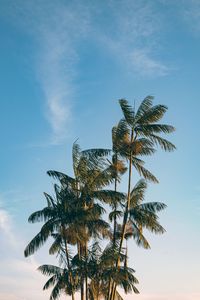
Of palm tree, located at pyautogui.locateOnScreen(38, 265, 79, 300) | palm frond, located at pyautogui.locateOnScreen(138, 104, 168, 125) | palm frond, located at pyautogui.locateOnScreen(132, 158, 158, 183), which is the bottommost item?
palm tree, located at pyautogui.locateOnScreen(38, 265, 79, 300)

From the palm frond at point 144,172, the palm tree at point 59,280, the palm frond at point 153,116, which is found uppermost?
the palm frond at point 153,116

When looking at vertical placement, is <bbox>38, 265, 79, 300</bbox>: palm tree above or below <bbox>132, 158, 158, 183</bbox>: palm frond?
below

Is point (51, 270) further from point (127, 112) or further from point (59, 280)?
point (127, 112)

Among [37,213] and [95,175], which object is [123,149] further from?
[37,213]

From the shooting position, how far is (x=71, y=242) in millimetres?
31703

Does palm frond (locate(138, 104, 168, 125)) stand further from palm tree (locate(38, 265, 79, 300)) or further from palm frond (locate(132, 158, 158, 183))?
palm tree (locate(38, 265, 79, 300))

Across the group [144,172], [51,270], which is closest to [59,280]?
[51,270]

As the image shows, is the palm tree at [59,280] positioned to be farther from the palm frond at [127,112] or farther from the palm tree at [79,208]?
the palm frond at [127,112]

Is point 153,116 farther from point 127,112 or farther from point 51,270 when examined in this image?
point 51,270

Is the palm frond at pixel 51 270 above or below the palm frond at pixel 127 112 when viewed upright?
below

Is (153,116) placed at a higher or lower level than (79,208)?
higher

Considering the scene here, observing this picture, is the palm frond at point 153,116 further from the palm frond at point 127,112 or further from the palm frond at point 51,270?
the palm frond at point 51,270

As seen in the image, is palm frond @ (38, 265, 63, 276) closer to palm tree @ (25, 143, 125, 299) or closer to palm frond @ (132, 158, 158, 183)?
palm tree @ (25, 143, 125, 299)

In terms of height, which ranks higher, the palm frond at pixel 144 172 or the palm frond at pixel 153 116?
the palm frond at pixel 153 116
